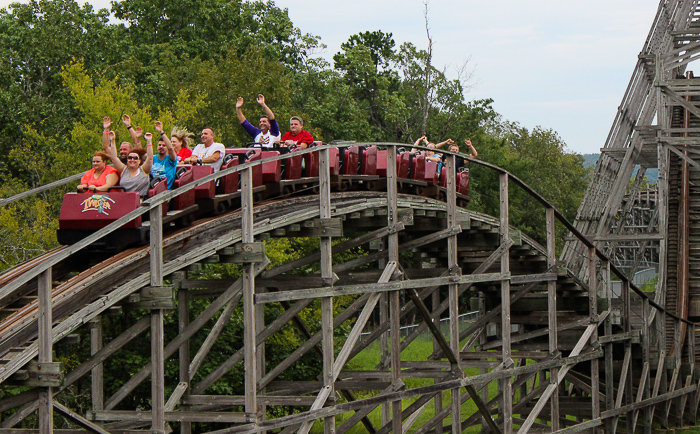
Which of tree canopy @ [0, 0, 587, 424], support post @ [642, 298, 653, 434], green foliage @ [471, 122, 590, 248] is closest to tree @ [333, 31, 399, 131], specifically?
tree canopy @ [0, 0, 587, 424]

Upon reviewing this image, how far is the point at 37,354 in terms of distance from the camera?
1018cm

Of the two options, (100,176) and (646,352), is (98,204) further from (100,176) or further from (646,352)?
(646,352)

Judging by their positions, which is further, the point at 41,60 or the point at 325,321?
the point at 41,60

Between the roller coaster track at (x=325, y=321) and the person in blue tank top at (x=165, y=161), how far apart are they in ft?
2.72

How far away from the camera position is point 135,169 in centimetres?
1319

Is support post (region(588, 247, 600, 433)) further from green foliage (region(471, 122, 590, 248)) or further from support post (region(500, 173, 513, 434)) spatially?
green foliage (region(471, 122, 590, 248))

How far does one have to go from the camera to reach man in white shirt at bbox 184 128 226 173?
46.4 ft

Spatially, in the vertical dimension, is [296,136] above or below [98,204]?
above

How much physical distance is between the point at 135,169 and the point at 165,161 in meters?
0.57

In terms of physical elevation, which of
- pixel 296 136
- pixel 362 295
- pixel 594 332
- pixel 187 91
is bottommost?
→ pixel 594 332

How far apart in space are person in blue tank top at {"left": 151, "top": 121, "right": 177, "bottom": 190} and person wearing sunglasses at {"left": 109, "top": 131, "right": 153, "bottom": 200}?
27 cm

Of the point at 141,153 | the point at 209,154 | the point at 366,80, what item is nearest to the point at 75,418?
the point at 141,153

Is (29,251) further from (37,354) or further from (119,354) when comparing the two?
(37,354)

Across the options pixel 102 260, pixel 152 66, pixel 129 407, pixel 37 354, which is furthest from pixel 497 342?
pixel 152 66
